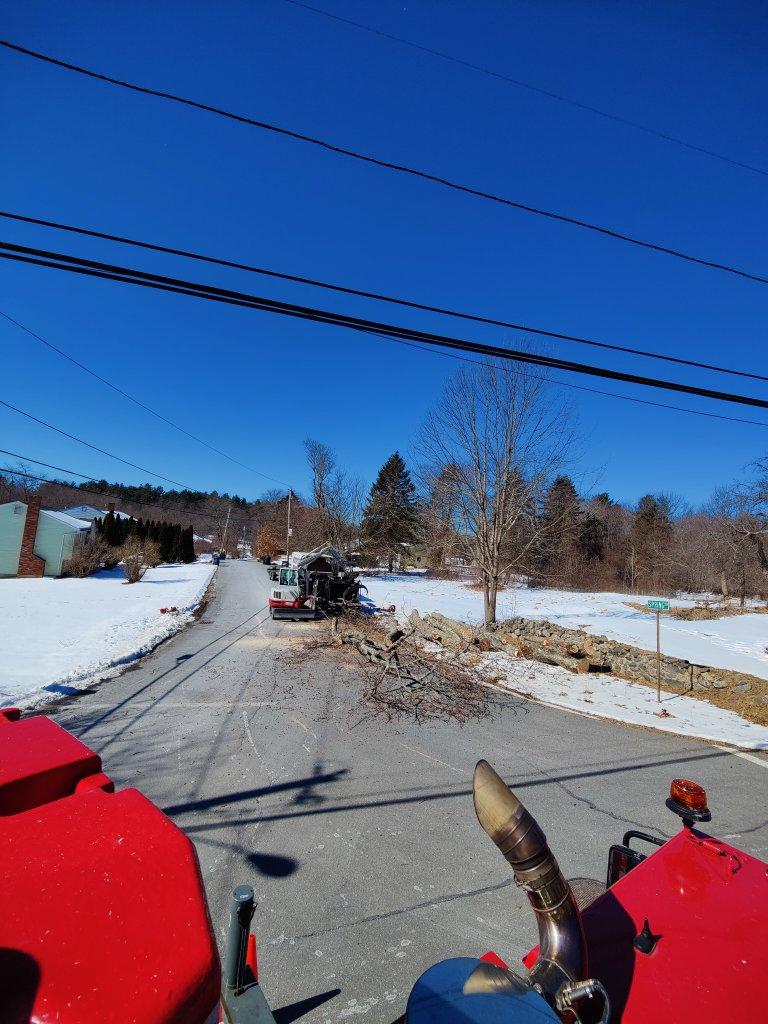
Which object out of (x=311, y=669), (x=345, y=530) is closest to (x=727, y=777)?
(x=311, y=669)

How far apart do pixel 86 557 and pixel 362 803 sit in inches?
1224

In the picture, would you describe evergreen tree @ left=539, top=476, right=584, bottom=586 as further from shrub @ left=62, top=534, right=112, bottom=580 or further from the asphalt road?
shrub @ left=62, top=534, right=112, bottom=580

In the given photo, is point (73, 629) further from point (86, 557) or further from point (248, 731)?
point (86, 557)

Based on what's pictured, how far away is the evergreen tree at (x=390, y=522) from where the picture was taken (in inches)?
1803

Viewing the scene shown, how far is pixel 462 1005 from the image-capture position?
3.46 ft

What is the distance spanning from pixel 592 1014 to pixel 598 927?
1.55ft

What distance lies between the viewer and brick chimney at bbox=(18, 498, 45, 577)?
28469 mm

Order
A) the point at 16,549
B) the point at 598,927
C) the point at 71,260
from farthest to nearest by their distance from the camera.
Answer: the point at 16,549 → the point at 71,260 → the point at 598,927

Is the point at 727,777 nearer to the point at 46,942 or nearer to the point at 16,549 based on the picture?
the point at 46,942

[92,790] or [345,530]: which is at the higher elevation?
[345,530]

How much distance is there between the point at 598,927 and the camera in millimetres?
1994

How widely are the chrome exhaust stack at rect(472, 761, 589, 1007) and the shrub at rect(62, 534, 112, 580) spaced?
32.9 metres

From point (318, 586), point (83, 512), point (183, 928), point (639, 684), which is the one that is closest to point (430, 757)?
point (183, 928)

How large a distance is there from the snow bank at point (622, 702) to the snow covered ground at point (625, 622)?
281 cm
